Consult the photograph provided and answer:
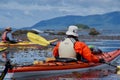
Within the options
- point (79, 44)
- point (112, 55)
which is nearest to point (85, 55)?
point (79, 44)

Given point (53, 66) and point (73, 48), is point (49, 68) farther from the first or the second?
point (73, 48)

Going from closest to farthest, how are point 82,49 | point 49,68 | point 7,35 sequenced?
point 49,68 < point 82,49 < point 7,35

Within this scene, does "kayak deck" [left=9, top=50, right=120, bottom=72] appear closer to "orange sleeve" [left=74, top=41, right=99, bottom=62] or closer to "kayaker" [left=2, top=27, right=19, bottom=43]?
"orange sleeve" [left=74, top=41, right=99, bottom=62]

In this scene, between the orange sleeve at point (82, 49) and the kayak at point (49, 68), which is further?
the orange sleeve at point (82, 49)

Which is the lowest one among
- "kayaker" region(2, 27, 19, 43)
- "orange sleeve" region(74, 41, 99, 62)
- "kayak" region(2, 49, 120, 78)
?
"kayak" region(2, 49, 120, 78)

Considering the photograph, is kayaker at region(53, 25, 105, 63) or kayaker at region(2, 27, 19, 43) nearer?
kayaker at region(53, 25, 105, 63)

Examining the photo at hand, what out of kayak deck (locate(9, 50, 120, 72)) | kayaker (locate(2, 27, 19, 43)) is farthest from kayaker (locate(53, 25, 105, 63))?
kayaker (locate(2, 27, 19, 43))

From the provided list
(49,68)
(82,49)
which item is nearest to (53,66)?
(49,68)

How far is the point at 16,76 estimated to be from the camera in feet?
52.4

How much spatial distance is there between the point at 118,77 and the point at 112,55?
451 centimetres

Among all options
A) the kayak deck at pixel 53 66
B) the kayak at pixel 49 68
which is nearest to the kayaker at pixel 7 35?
the kayak at pixel 49 68

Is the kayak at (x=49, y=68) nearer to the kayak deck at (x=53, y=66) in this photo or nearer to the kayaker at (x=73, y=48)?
the kayak deck at (x=53, y=66)

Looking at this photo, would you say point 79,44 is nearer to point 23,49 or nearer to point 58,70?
point 58,70

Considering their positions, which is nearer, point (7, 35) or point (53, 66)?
point (53, 66)
